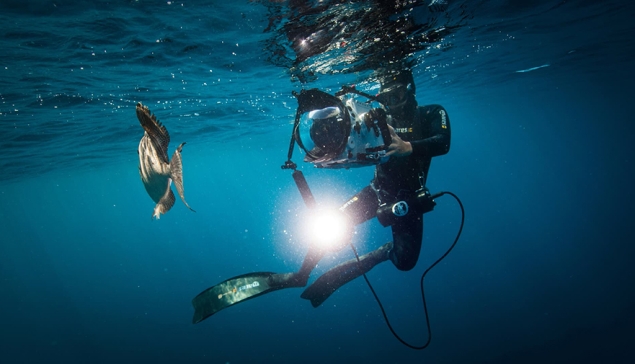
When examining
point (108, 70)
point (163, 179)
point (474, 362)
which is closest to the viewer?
point (163, 179)

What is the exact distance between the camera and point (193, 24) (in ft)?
23.2

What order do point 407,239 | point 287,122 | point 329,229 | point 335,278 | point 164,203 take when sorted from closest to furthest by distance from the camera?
point 164,203, point 329,229, point 407,239, point 335,278, point 287,122

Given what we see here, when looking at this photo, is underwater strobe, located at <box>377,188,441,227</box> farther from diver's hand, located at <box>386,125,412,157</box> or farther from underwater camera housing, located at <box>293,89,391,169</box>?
underwater camera housing, located at <box>293,89,391,169</box>

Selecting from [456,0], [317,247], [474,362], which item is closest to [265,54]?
[456,0]

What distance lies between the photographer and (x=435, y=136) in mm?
4723

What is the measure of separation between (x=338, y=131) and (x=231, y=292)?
3.83 metres

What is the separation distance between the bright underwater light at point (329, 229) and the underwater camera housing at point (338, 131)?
1.16 meters

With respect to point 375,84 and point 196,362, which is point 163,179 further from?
point 196,362

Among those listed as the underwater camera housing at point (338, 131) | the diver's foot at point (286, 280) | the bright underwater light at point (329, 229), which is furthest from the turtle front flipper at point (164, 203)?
the diver's foot at point (286, 280)

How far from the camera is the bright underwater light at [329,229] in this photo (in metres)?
4.84

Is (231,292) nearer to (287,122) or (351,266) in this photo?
(351,266)

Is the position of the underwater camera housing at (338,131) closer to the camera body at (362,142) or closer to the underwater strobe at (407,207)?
the camera body at (362,142)

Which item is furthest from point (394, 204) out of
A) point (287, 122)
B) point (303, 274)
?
point (287, 122)

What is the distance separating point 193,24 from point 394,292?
22.3 metres
